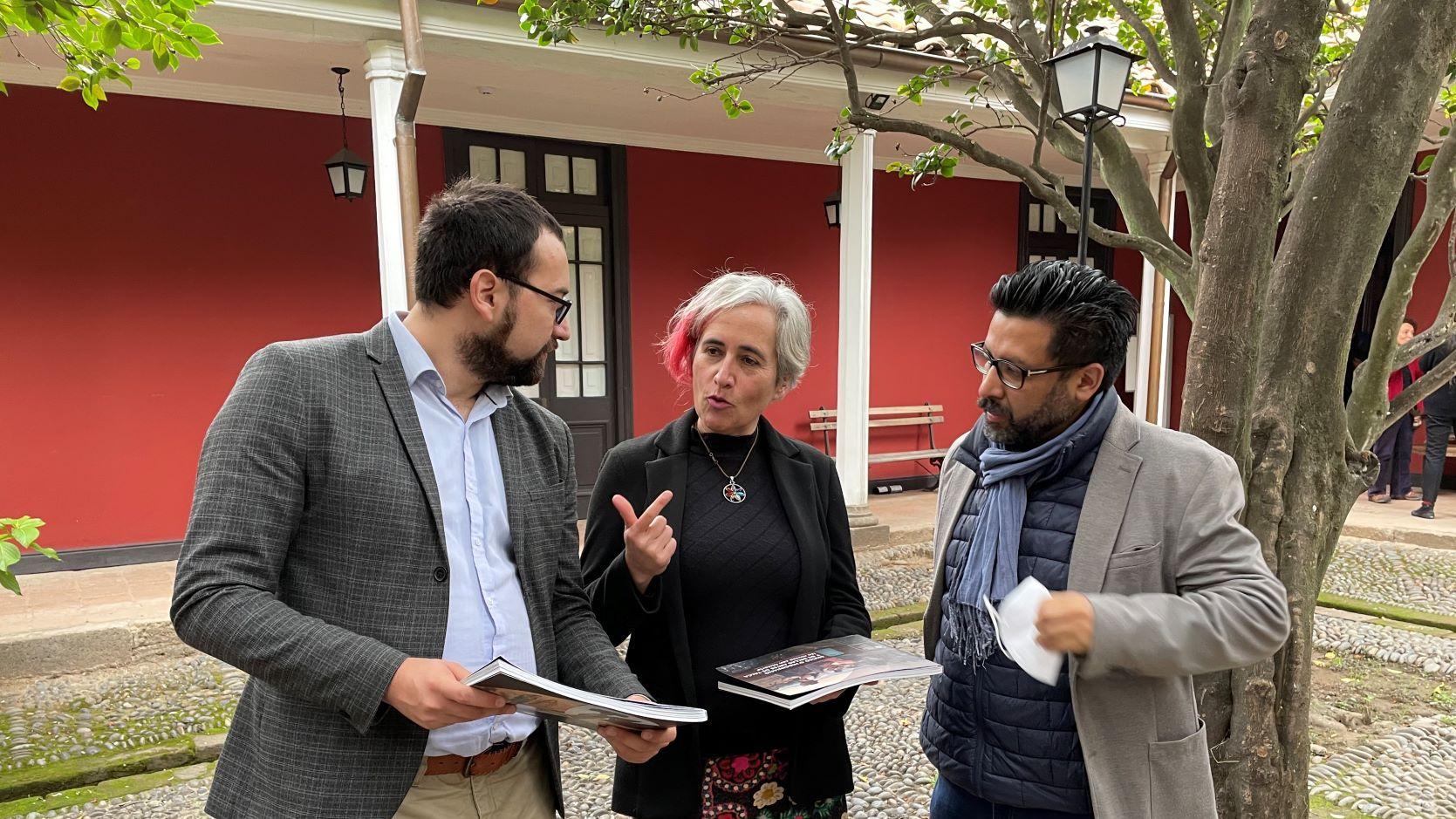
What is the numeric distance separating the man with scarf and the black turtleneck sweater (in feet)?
1.23

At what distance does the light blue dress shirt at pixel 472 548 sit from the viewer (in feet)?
5.20

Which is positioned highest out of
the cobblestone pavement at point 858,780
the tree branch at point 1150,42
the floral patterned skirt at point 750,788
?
the tree branch at point 1150,42

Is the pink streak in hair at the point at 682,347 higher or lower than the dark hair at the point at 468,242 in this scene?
lower

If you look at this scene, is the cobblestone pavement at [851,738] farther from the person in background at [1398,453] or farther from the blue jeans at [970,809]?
the person in background at [1398,453]

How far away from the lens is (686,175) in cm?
904

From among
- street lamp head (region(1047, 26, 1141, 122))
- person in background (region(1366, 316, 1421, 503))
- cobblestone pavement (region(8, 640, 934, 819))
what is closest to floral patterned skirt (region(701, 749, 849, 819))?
cobblestone pavement (region(8, 640, 934, 819))

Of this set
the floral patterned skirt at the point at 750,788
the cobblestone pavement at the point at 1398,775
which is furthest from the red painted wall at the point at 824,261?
the floral patterned skirt at the point at 750,788

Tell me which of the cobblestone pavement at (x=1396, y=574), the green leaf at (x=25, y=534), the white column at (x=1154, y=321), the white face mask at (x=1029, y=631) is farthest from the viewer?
the white column at (x=1154, y=321)

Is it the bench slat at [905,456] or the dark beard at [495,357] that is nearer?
the dark beard at [495,357]

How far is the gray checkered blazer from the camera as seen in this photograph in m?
1.36

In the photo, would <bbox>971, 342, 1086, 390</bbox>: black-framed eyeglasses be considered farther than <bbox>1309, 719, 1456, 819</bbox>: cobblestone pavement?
No

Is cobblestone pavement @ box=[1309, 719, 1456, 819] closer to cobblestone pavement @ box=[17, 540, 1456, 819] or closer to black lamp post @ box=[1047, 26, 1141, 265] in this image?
cobblestone pavement @ box=[17, 540, 1456, 819]

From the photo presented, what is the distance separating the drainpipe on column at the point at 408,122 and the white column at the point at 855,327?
3.60 meters

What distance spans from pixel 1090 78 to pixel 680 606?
11.8ft
